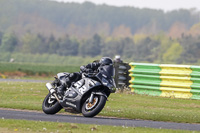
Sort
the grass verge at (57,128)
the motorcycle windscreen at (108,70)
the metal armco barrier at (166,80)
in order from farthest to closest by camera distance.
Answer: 1. the metal armco barrier at (166,80)
2. the motorcycle windscreen at (108,70)
3. the grass verge at (57,128)

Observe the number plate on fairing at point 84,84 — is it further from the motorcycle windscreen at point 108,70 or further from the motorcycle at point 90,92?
the motorcycle windscreen at point 108,70

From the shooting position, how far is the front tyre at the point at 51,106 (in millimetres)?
12195

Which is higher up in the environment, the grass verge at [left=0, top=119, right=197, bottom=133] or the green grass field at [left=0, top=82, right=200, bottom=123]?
the grass verge at [left=0, top=119, right=197, bottom=133]

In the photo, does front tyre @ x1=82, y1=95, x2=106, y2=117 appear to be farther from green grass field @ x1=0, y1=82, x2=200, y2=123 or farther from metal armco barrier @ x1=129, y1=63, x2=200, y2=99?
metal armco barrier @ x1=129, y1=63, x2=200, y2=99

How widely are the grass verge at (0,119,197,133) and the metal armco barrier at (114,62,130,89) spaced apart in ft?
31.8

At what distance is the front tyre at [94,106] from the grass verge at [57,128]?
51.0 inches

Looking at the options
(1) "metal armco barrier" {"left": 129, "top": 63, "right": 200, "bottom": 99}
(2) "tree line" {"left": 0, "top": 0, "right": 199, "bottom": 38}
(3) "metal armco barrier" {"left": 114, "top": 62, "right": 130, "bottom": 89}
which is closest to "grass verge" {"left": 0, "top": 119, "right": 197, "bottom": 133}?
(1) "metal armco barrier" {"left": 129, "top": 63, "right": 200, "bottom": 99}

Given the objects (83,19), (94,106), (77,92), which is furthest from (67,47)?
(94,106)

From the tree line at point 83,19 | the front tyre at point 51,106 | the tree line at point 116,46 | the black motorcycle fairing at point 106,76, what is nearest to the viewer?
the black motorcycle fairing at point 106,76

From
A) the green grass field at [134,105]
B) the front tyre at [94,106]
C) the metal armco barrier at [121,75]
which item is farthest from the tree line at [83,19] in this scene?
the front tyre at [94,106]

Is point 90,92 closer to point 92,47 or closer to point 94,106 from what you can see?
point 94,106

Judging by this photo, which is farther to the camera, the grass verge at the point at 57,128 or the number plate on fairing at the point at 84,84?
the number plate on fairing at the point at 84,84

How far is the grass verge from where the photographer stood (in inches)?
353

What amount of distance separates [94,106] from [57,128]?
2.10 m
